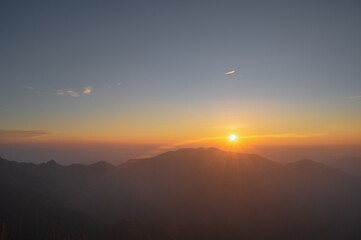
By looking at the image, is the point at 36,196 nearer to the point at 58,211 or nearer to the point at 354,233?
the point at 58,211

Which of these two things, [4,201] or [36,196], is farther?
[36,196]

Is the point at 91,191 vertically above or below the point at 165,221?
above

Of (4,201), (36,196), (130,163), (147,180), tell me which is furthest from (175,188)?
(4,201)

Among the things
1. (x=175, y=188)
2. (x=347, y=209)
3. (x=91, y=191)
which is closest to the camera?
(x=91, y=191)

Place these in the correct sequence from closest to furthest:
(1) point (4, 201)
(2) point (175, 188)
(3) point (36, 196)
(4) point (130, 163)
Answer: (1) point (4, 201)
(3) point (36, 196)
(2) point (175, 188)
(4) point (130, 163)

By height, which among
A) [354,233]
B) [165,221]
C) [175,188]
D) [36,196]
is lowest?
[354,233]

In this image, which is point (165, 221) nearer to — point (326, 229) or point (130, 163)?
point (130, 163)

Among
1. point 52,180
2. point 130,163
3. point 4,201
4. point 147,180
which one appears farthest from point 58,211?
point 130,163
